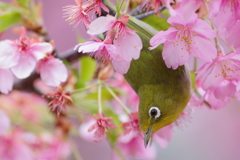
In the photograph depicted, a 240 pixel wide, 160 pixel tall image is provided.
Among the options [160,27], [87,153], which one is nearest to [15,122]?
[160,27]

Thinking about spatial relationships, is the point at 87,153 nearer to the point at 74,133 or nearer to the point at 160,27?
the point at 74,133

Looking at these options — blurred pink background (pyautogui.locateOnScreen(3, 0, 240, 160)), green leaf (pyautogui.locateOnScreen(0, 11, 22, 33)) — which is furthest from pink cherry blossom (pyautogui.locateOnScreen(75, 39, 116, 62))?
blurred pink background (pyautogui.locateOnScreen(3, 0, 240, 160))

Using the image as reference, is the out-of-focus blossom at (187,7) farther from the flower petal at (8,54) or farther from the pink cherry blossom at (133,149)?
the pink cherry blossom at (133,149)

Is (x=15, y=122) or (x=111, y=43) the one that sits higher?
(x=111, y=43)

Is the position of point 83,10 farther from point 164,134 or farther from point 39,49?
point 164,134

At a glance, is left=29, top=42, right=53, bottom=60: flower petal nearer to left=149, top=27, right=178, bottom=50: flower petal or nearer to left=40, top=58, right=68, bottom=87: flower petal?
left=40, top=58, right=68, bottom=87: flower petal

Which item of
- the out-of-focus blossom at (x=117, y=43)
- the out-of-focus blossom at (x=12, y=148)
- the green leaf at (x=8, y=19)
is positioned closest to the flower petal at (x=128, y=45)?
the out-of-focus blossom at (x=117, y=43)
